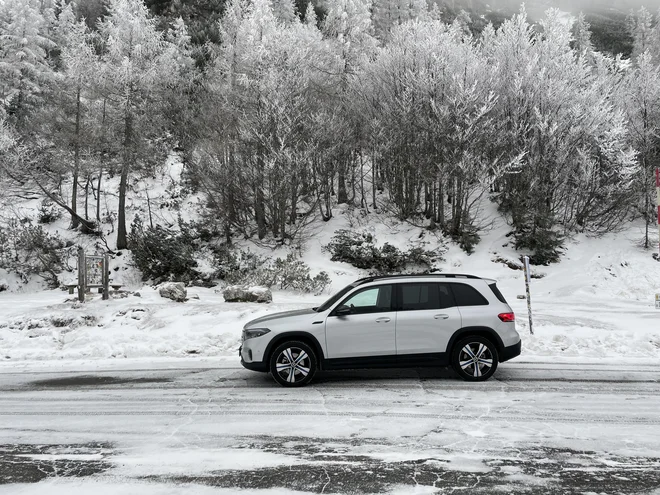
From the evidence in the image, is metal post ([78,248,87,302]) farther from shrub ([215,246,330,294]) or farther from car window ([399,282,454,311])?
car window ([399,282,454,311])

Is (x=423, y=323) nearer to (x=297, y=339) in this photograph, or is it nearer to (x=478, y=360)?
(x=478, y=360)

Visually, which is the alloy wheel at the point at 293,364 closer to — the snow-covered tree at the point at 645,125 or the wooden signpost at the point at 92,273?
the wooden signpost at the point at 92,273

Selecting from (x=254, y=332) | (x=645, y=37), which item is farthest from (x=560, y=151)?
(x=645, y=37)

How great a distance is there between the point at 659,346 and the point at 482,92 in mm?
18479

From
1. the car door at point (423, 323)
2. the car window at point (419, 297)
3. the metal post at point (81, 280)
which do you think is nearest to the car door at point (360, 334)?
the car door at point (423, 323)

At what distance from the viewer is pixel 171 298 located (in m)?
15.9

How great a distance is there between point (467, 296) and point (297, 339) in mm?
2867

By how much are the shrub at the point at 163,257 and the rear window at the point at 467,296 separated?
15.9 m

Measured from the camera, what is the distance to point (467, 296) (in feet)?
27.0

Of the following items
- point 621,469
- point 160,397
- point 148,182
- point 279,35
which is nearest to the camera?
point 621,469

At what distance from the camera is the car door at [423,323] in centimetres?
793

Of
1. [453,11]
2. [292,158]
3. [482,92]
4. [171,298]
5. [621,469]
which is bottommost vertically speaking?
[621,469]

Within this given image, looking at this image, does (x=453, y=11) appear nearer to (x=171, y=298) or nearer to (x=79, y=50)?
(x=79, y=50)

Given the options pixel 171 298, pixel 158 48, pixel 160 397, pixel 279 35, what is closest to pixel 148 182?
pixel 158 48
